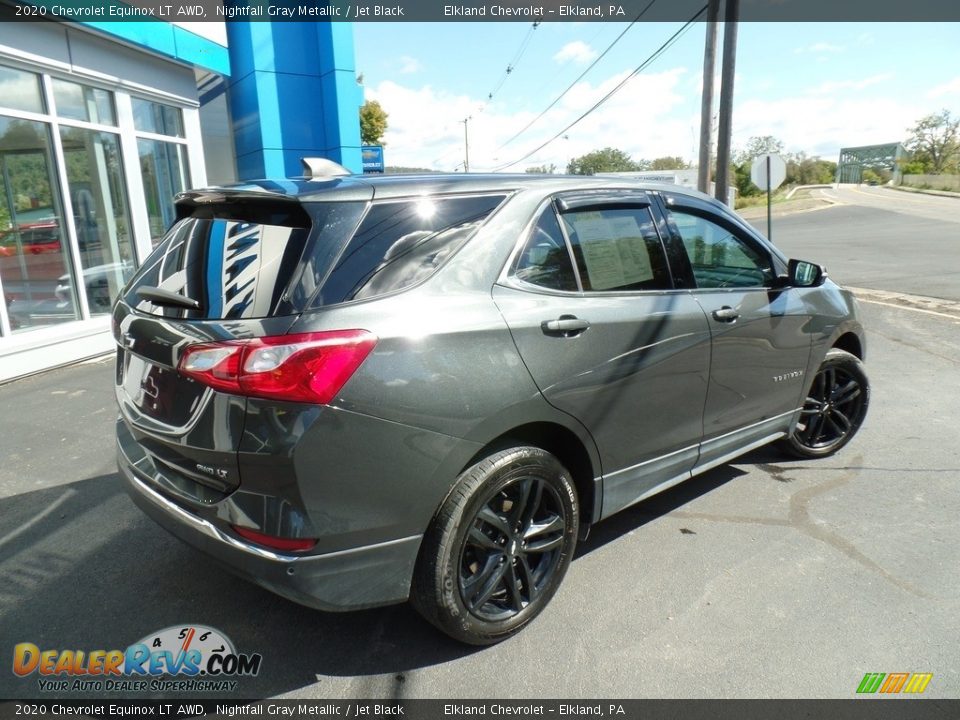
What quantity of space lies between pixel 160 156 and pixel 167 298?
29.4 ft

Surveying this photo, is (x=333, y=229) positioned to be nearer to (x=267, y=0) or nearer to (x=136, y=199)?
(x=136, y=199)

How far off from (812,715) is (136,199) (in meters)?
9.79

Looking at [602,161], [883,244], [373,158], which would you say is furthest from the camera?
[602,161]

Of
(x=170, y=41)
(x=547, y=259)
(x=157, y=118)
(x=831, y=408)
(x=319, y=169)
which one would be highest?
(x=170, y=41)

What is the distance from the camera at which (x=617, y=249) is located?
9.67 feet

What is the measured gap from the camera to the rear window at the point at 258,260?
6.82 feet

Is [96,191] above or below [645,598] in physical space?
above

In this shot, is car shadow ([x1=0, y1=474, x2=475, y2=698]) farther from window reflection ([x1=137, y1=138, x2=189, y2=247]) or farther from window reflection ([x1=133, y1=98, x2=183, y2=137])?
window reflection ([x1=133, y1=98, x2=183, y2=137])

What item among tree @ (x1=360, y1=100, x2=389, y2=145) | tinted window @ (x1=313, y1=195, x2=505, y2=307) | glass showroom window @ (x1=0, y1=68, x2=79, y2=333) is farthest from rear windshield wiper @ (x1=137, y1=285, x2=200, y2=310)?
tree @ (x1=360, y1=100, x2=389, y2=145)

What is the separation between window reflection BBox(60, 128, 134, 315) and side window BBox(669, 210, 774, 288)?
306 inches

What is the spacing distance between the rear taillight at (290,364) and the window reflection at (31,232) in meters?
6.77

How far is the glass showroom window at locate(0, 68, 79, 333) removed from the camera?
7.24m

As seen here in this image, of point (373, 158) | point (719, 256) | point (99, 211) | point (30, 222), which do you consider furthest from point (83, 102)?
point (373, 158)

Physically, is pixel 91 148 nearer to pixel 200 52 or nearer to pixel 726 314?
pixel 200 52
